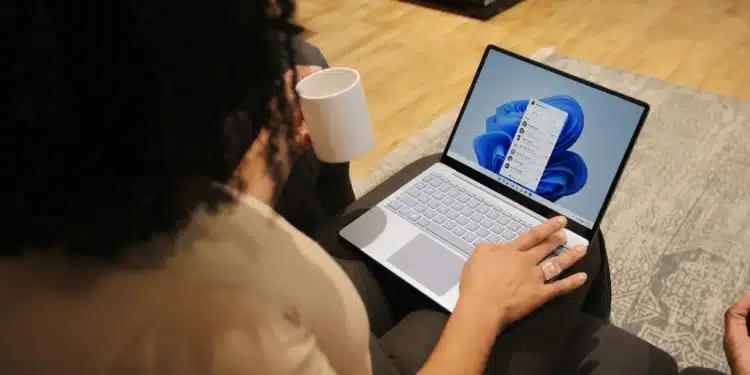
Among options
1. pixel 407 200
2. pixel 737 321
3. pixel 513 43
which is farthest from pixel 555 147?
pixel 513 43

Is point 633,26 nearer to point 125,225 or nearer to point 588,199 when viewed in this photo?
point 588,199

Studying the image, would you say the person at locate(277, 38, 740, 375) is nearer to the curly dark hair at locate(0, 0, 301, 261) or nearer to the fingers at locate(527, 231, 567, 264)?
the fingers at locate(527, 231, 567, 264)

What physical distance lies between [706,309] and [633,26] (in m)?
1.61

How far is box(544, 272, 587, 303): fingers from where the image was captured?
2.84ft

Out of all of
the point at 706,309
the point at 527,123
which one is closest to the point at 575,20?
the point at 706,309

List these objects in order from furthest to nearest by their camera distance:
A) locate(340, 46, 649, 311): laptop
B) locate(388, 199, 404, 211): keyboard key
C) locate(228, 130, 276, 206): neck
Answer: locate(388, 199, 404, 211): keyboard key, locate(340, 46, 649, 311): laptop, locate(228, 130, 276, 206): neck

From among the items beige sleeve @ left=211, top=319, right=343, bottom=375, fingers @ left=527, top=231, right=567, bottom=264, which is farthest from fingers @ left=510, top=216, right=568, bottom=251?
beige sleeve @ left=211, top=319, right=343, bottom=375

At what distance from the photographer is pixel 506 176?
1.11m

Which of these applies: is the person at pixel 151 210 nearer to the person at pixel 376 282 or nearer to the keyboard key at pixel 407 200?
the person at pixel 376 282

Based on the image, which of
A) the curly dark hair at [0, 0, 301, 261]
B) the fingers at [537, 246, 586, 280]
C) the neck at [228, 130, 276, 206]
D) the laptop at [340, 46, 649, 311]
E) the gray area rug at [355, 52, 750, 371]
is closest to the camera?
the curly dark hair at [0, 0, 301, 261]

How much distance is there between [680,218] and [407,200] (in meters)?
0.95

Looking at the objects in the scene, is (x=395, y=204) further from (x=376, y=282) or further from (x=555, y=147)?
(x=555, y=147)

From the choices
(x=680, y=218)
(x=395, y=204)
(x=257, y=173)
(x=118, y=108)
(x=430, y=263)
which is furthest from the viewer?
(x=680, y=218)

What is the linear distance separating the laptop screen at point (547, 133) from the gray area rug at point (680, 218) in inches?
22.6
